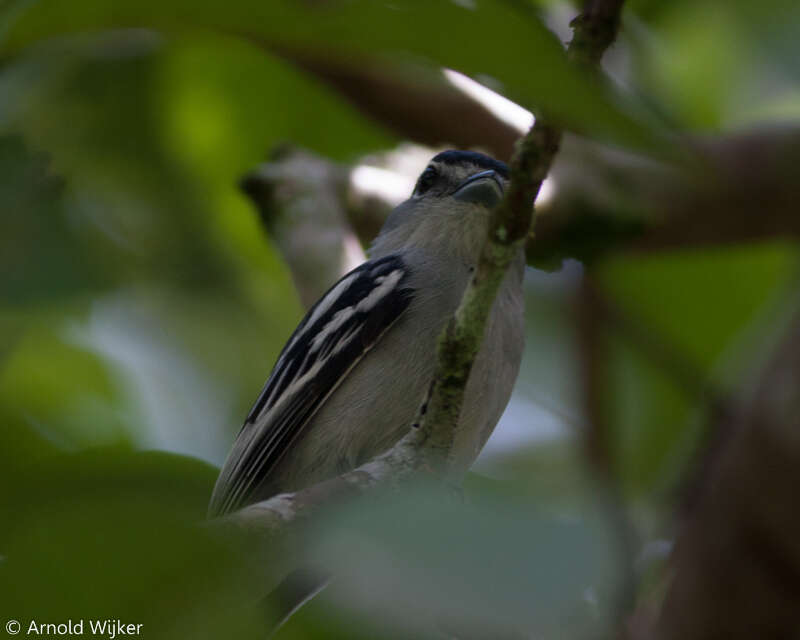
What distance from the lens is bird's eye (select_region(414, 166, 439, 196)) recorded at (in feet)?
14.6

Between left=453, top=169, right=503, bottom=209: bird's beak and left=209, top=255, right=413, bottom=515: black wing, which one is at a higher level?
left=453, top=169, right=503, bottom=209: bird's beak

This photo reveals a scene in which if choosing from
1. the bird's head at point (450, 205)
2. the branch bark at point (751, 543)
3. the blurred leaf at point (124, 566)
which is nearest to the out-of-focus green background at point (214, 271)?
the blurred leaf at point (124, 566)

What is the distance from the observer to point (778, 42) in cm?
518

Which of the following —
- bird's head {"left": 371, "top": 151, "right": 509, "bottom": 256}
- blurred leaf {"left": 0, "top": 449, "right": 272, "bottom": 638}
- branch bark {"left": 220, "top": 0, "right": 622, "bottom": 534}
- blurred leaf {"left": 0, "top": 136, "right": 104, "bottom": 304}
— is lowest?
blurred leaf {"left": 0, "top": 449, "right": 272, "bottom": 638}

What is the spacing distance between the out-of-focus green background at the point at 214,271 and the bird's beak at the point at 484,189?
2.37 feet

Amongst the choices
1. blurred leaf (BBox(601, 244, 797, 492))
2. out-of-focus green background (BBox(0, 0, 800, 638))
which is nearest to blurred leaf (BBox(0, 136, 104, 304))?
Result: out-of-focus green background (BBox(0, 0, 800, 638))

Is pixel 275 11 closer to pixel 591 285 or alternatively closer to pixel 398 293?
pixel 398 293

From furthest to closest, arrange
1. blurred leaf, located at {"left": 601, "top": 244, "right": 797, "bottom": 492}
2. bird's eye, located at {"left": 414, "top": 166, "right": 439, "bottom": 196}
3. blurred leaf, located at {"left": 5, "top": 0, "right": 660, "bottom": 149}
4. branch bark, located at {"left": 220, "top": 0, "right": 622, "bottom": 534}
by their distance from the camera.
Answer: blurred leaf, located at {"left": 601, "top": 244, "right": 797, "bottom": 492} < bird's eye, located at {"left": 414, "top": 166, "right": 439, "bottom": 196} < branch bark, located at {"left": 220, "top": 0, "right": 622, "bottom": 534} < blurred leaf, located at {"left": 5, "top": 0, "right": 660, "bottom": 149}

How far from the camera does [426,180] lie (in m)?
4.50

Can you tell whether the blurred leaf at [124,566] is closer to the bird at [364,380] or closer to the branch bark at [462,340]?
the branch bark at [462,340]

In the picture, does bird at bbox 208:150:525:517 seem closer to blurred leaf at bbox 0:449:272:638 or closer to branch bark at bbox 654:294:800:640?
branch bark at bbox 654:294:800:640

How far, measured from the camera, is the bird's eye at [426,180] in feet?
14.6

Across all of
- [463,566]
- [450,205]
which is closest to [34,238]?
[450,205]

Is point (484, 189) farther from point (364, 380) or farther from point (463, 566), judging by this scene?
point (463, 566)
